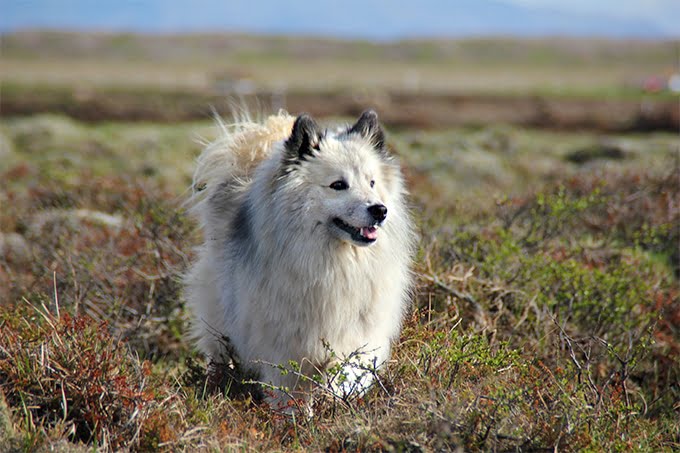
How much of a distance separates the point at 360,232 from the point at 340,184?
0.36m

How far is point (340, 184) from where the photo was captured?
4.38m

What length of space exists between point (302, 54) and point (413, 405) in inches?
4851

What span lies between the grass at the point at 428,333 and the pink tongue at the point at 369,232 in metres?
0.84

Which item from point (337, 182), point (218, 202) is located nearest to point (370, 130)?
point (337, 182)

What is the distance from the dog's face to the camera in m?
4.22

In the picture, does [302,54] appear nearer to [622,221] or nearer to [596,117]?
[596,117]

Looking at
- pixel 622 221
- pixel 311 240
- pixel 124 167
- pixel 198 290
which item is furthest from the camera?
pixel 124 167

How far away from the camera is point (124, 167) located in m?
13.9

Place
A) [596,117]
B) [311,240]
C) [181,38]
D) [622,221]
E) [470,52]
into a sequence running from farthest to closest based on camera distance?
1. [181,38]
2. [470,52]
3. [596,117]
4. [622,221]
5. [311,240]

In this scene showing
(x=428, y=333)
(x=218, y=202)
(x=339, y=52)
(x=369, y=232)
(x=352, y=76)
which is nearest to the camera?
(x=369, y=232)

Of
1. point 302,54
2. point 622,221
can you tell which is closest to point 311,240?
point 622,221

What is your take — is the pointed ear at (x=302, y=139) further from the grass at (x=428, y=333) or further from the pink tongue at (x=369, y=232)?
the grass at (x=428, y=333)

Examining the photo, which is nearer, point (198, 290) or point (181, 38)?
point (198, 290)

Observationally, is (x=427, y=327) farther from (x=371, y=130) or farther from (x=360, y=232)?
(x=371, y=130)
